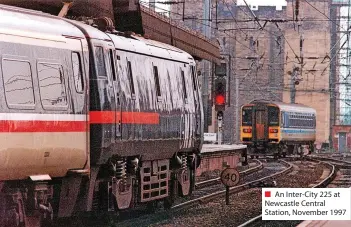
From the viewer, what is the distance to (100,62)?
1151 cm

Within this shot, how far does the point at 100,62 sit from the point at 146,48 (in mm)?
2105

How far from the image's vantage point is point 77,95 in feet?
34.9

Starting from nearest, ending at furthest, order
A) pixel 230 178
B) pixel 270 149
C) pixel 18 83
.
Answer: pixel 18 83, pixel 230 178, pixel 270 149

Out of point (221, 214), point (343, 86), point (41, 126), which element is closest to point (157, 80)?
point (221, 214)

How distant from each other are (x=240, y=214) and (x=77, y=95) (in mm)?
6107

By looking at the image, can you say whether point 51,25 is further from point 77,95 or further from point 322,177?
Result: point 322,177

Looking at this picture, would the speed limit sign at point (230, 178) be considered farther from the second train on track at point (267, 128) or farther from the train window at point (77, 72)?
the second train on track at point (267, 128)

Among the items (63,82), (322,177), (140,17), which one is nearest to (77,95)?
(63,82)

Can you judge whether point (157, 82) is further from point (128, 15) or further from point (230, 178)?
point (128, 15)

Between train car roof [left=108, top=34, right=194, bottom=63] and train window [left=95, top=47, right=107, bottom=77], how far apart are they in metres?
0.69

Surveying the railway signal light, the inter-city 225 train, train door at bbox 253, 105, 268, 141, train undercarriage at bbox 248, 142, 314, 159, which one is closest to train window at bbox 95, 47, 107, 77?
the inter-city 225 train

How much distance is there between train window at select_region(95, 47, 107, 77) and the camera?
11414 millimetres

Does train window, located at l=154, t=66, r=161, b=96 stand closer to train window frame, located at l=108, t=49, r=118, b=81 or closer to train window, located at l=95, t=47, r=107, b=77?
train window frame, located at l=108, t=49, r=118, b=81

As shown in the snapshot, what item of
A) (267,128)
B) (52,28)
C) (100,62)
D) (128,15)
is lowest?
(267,128)
